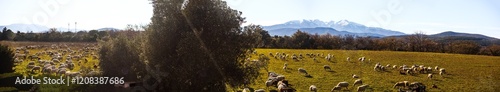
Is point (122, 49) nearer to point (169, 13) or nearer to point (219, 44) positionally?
point (169, 13)

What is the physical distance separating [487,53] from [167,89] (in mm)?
104836

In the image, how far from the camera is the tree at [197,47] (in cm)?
2220

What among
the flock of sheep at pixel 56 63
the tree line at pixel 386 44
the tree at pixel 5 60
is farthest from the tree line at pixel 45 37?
the tree at pixel 5 60

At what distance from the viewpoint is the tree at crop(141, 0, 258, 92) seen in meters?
22.2

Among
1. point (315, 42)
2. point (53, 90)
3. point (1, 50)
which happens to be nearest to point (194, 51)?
point (53, 90)

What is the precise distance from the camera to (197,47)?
21.9 meters

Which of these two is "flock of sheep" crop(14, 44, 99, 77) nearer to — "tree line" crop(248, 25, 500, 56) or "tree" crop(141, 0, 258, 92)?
"tree" crop(141, 0, 258, 92)

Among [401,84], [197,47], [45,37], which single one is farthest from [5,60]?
[45,37]

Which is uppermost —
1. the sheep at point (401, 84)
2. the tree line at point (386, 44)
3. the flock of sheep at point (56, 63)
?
the tree line at point (386, 44)

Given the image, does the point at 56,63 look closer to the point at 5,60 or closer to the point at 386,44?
the point at 5,60

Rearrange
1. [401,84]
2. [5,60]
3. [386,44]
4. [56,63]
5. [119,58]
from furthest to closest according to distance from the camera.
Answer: [386,44], [56,63], [401,84], [119,58], [5,60]

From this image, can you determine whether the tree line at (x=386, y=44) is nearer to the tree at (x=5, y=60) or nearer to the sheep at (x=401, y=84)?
the sheep at (x=401, y=84)

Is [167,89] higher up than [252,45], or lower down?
lower down

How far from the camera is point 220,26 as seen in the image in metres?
22.8
